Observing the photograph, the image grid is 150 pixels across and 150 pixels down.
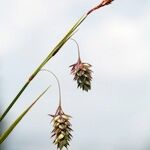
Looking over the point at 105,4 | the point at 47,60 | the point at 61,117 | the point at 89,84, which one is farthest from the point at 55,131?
the point at 105,4

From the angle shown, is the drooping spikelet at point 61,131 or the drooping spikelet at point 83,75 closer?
the drooping spikelet at point 61,131

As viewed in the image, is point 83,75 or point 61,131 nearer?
point 61,131

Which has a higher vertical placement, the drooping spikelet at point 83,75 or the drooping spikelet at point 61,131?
the drooping spikelet at point 83,75

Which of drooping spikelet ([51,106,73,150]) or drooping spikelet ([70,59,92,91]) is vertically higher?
drooping spikelet ([70,59,92,91])

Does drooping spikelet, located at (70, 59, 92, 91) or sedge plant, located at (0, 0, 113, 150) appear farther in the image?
drooping spikelet, located at (70, 59, 92, 91)

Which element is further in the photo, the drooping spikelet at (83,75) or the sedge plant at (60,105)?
the drooping spikelet at (83,75)
